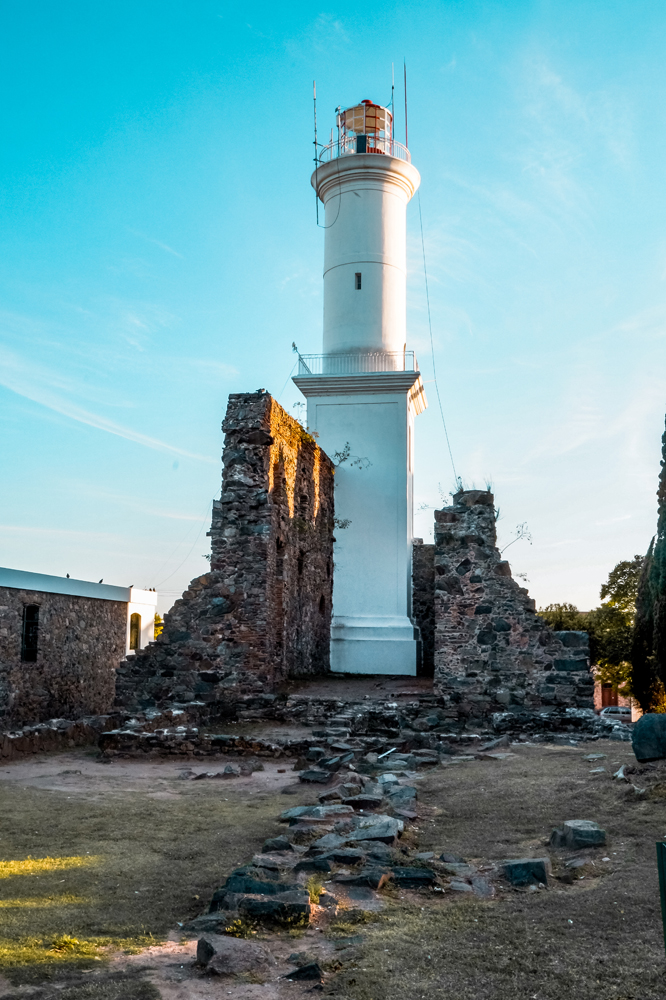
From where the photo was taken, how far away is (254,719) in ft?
41.0

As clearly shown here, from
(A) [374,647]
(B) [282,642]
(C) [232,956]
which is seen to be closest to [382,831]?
(C) [232,956]

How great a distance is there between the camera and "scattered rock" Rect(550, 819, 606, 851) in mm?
5070

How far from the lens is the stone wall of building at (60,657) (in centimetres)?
1540

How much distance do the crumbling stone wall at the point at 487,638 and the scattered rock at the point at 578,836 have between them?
23.7ft

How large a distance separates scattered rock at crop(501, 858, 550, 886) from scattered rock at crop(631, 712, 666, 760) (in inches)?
99.5

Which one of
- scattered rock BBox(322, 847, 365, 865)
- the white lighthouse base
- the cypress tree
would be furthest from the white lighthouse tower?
scattered rock BBox(322, 847, 365, 865)

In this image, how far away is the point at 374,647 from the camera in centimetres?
1761

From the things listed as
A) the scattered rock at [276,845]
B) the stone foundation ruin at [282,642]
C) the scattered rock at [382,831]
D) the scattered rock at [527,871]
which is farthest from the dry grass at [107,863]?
the stone foundation ruin at [282,642]

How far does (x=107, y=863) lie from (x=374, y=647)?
12.6 meters

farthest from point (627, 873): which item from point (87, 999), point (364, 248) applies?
point (364, 248)

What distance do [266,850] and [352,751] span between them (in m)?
4.74

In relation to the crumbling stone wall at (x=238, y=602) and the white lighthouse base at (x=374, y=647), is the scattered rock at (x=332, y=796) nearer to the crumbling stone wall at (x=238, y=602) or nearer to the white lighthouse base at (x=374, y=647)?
the crumbling stone wall at (x=238, y=602)

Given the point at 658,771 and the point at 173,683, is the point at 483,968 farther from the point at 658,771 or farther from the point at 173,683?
the point at 173,683

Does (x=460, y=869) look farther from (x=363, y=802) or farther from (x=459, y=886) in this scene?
(x=363, y=802)
